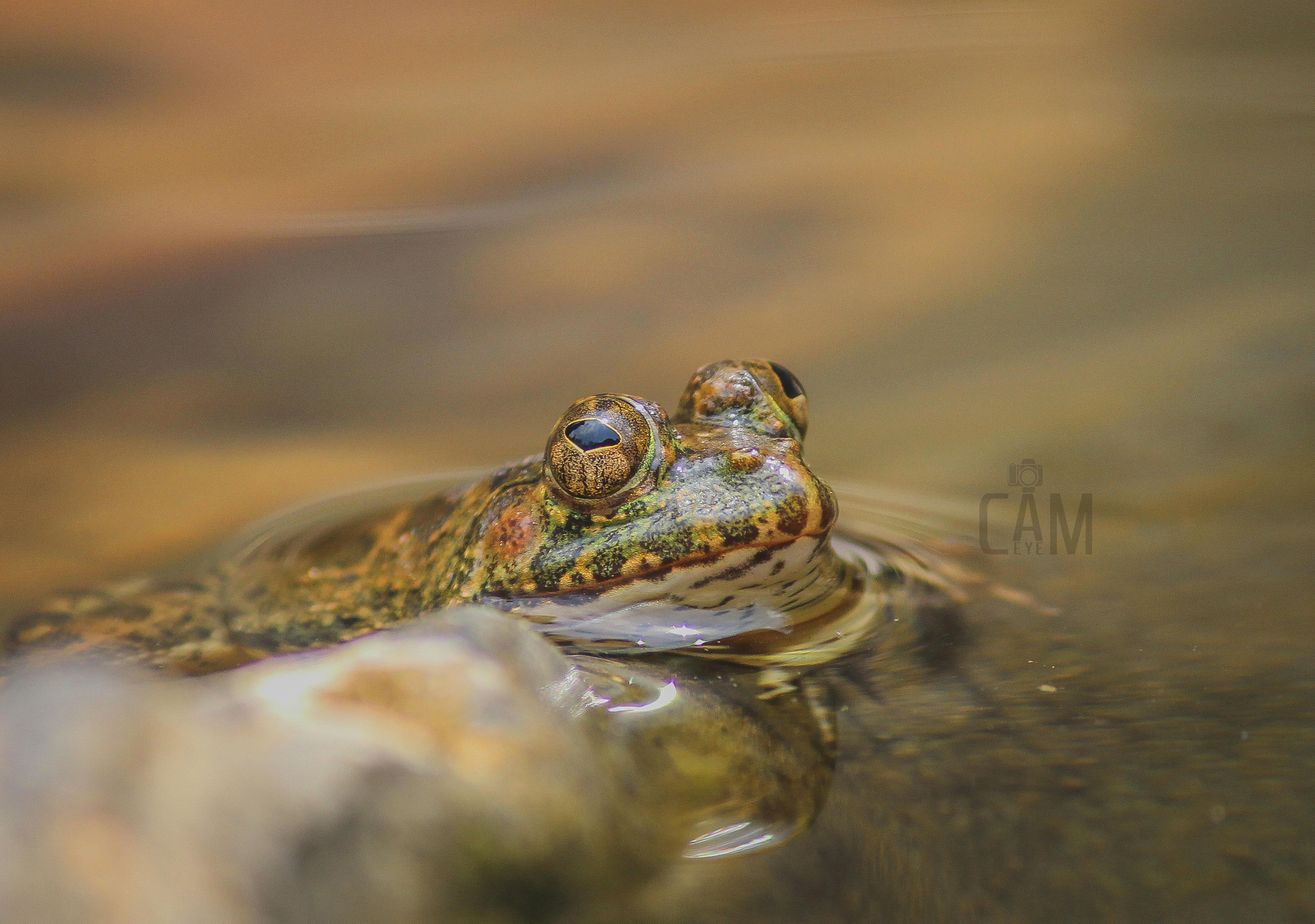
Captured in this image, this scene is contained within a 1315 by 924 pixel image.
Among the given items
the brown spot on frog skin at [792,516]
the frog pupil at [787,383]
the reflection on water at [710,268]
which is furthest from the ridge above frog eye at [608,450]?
the reflection on water at [710,268]

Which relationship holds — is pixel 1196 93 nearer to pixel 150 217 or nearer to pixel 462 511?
pixel 462 511

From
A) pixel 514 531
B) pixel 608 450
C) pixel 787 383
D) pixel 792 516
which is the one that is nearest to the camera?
pixel 792 516

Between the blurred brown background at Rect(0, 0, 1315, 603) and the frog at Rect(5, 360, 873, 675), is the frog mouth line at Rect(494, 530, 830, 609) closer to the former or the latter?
the frog at Rect(5, 360, 873, 675)

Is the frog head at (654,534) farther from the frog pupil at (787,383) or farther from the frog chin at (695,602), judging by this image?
the frog pupil at (787,383)

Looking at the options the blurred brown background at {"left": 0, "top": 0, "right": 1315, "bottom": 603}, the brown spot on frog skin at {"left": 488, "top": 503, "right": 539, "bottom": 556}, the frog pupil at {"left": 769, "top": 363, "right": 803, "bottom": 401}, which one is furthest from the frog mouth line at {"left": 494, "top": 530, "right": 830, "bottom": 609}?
the blurred brown background at {"left": 0, "top": 0, "right": 1315, "bottom": 603}

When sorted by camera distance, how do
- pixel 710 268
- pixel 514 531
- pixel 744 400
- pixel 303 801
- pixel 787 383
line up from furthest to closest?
pixel 710 268, pixel 787 383, pixel 744 400, pixel 514 531, pixel 303 801

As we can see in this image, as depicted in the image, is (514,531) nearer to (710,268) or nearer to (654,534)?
(654,534)

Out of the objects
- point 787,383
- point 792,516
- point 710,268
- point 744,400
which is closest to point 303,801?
point 792,516
